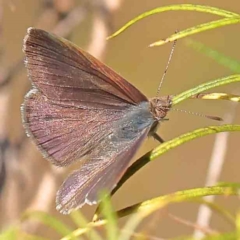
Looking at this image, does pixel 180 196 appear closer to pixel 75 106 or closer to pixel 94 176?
pixel 94 176

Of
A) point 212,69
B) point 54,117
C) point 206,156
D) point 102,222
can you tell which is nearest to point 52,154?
point 54,117

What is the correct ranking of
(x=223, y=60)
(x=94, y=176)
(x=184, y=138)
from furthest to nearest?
(x=94, y=176), (x=184, y=138), (x=223, y=60)

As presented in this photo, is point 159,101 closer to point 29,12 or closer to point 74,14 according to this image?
point 74,14

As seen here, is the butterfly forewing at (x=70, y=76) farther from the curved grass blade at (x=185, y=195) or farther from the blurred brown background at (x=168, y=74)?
the blurred brown background at (x=168, y=74)

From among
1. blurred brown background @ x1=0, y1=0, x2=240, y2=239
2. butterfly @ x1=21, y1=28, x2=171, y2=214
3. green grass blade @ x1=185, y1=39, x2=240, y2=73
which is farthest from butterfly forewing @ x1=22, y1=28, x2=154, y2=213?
blurred brown background @ x1=0, y1=0, x2=240, y2=239

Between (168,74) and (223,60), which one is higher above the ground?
(168,74)

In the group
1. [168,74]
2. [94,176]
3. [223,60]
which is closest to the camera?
[223,60]

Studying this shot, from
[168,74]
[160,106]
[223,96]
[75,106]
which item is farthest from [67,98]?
[168,74]
